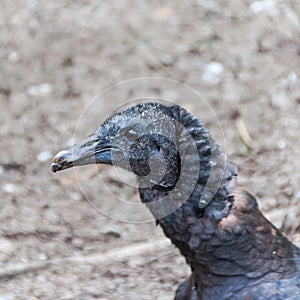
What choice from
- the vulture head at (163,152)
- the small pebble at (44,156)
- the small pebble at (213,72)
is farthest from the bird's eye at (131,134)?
the small pebble at (213,72)

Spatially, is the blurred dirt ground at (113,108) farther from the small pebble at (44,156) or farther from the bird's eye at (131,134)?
the bird's eye at (131,134)

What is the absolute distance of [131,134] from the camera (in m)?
3.62

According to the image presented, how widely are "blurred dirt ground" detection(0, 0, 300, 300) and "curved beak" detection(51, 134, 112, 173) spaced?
4.57 ft

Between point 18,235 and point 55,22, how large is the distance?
222 cm

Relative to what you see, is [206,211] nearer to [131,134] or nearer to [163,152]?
[163,152]

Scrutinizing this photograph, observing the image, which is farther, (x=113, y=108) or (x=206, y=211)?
(x=113, y=108)

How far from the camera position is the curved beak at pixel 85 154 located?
3.65 meters

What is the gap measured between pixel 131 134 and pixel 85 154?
0.25m

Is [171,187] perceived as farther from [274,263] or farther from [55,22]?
[55,22]

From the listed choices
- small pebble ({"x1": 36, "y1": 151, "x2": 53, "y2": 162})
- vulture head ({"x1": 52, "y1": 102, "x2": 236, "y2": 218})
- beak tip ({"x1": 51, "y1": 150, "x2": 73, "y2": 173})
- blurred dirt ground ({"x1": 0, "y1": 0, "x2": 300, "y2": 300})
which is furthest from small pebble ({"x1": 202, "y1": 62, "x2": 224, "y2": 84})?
beak tip ({"x1": 51, "y1": 150, "x2": 73, "y2": 173})

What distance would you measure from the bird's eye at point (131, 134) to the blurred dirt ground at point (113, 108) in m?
1.49

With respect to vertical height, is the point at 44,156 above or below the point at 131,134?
above

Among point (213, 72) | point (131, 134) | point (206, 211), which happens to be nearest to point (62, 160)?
point (131, 134)

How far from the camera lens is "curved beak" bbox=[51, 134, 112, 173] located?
365cm
